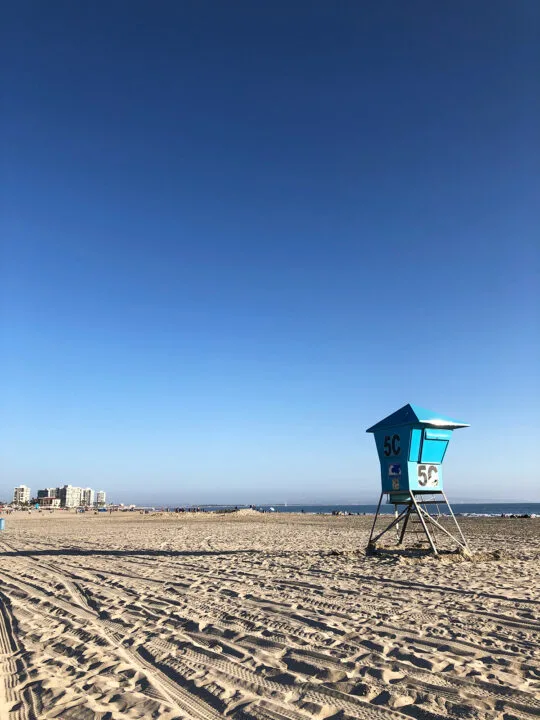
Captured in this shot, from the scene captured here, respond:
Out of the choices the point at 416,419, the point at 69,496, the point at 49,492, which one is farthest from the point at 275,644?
the point at 49,492

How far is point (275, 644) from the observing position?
16.3ft

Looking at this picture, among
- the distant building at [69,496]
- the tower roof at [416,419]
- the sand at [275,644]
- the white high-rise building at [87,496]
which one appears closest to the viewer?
the sand at [275,644]

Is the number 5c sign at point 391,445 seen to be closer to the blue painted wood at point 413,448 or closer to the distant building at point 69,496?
the blue painted wood at point 413,448

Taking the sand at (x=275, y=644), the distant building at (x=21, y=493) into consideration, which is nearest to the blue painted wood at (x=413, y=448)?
the sand at (x=275, y=644)

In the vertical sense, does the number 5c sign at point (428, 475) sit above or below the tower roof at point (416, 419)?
below

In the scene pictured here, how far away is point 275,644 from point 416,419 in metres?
7.34

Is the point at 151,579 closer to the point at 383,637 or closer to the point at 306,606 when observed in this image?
the point at 306,606

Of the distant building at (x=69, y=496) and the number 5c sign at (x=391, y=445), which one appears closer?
the number 5c sign at (x=391, y=445)

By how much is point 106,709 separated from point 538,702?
3.15 m

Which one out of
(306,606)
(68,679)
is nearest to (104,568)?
(306,606)

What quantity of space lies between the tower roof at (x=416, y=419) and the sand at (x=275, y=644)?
10.6 feet

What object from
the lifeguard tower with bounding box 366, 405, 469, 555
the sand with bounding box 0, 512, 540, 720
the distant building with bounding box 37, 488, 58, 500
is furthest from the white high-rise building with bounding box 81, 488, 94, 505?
the sand with bounding box 0, 512, 540, 720

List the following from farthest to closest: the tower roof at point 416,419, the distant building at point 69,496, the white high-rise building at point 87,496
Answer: the white high-rise building at point 87,496, the distant building at point 69,496, the tower roof at point 416,419

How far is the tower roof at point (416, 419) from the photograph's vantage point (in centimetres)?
1141
